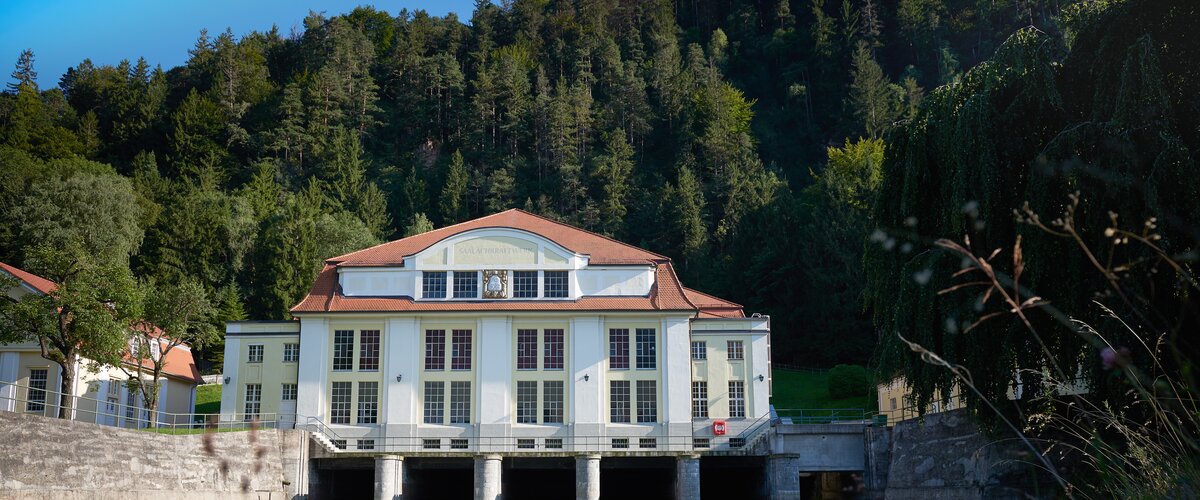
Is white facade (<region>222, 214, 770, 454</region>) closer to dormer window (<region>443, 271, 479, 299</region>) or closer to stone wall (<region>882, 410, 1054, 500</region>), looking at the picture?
dormer window (<region>443, 271, 479, 299</region>)

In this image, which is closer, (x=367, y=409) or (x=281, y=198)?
(x=367, y=409)

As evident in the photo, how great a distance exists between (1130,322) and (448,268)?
87.5 ft

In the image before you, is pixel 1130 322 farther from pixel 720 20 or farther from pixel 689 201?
pixel 720 20

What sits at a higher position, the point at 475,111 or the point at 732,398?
the point at 475,111

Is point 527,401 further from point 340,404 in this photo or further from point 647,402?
point 340,404

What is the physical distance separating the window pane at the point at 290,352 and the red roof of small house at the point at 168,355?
4942mm

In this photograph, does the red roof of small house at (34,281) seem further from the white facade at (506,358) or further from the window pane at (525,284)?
the window pane at (525,284)

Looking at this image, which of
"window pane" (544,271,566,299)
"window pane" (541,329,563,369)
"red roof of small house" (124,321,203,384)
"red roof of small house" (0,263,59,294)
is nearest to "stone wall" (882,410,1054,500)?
"window pane" (541,329,563,369)

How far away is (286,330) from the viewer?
125 feet

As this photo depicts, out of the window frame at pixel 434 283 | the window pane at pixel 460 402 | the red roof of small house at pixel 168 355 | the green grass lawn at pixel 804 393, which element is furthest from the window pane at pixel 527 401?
the green grass lawn at pixel 804 393

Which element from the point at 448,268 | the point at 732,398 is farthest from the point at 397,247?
the point at 732,398

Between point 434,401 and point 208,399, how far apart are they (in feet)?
71.4

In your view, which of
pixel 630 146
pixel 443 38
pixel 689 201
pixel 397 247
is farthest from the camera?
pixel 443 38

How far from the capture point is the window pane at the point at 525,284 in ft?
124
